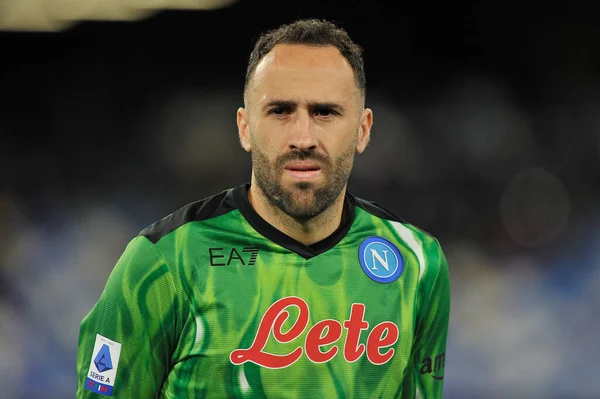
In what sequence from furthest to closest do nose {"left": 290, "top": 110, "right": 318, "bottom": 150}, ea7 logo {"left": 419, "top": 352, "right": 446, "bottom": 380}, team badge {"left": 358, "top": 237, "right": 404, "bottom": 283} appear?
ea7 logo {"left": 419, "top": 352, "right": 446, "bottom": 380}
team badge {"left": 358, "top": 237, "right": 404, "bottom": 283}
nose {"left": 290, "top": 110, "right": 318, "bottom": 150}

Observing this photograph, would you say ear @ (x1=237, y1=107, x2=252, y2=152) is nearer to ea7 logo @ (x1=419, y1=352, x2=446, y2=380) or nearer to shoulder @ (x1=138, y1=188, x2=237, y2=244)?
shoulder @ (x1=138, y1=188, x2=237, y2=244)

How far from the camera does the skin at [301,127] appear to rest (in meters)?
2.00

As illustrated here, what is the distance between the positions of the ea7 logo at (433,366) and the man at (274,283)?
0.17 metres

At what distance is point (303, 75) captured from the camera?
202cm

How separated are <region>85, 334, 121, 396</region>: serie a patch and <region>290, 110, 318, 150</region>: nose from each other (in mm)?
671

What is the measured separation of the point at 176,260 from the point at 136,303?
0.14 m

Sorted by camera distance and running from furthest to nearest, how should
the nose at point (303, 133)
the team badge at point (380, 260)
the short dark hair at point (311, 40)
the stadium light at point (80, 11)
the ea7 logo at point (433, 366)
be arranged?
1. the stadium light at point (80, 11)
2. the ea7 logo at point (433, 366)
3. the team badge at point (380, 260)
4. the short dark hair at point (311, 40)
5. the nose at point (303, 133)

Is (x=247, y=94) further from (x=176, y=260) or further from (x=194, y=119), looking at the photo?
(x=194, y=119)

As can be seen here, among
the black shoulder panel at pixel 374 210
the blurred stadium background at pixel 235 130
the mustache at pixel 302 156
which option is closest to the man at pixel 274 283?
the mustache at pixel 302 156

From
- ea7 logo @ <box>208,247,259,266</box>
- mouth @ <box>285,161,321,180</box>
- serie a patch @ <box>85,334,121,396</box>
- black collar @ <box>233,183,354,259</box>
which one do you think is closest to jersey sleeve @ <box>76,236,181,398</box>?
serie a patch @ <box>85,334,121,396</box>

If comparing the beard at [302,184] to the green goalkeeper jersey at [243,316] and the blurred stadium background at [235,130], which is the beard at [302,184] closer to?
the green goalkeeper jersey at [243,316]

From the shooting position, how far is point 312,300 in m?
2.11

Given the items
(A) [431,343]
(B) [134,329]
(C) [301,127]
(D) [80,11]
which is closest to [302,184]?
(C) [301,127]

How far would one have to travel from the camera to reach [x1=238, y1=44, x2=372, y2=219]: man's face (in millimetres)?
1995
